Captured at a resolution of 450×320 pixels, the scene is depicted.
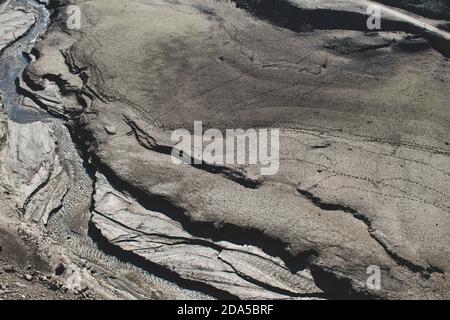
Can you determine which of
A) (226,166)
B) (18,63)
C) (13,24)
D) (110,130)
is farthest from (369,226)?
(13,24)

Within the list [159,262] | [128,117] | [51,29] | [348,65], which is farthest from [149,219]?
[51,29]

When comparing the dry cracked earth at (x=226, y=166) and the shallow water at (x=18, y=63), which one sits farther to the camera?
the shallow water at (x=18, y=63)

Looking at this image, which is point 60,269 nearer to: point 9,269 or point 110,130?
point 9,269

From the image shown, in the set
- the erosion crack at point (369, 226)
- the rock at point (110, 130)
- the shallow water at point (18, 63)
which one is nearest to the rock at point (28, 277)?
the rock at point (110, 130)

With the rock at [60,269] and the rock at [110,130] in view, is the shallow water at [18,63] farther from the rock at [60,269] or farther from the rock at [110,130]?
the rock at [60,269]

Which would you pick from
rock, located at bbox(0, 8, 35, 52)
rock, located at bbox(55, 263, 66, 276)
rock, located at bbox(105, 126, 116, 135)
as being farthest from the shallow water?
rock, located at bbox(55, 263, 66, 276)

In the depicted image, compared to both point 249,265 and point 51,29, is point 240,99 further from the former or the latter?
point 51,29
